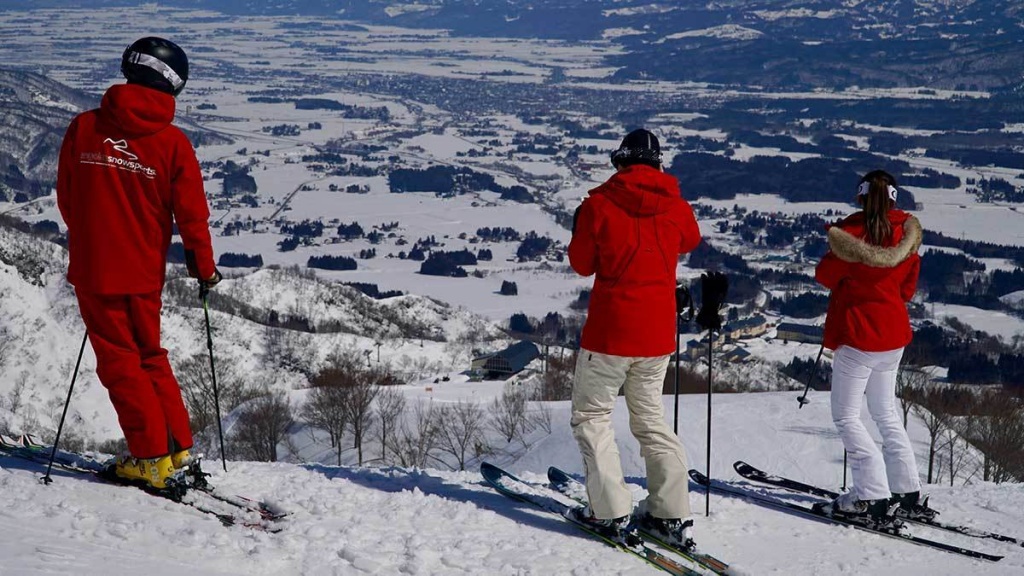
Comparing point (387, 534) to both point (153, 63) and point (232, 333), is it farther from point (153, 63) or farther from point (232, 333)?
point (232, 333)

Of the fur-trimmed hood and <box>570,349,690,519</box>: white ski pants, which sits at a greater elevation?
the fur-trimmed hood

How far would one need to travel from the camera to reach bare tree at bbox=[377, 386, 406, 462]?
23.2 metres

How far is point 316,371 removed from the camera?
4062 cm

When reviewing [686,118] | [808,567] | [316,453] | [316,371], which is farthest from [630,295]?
[686,118]

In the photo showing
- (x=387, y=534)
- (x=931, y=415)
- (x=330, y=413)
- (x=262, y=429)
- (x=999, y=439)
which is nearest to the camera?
(x=387, y=534)

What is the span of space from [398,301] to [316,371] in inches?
580

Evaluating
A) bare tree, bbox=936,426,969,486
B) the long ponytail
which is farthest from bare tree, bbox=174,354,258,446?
the long ponytail

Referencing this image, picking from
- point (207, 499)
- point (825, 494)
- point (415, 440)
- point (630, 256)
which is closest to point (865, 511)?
point (825, 494)

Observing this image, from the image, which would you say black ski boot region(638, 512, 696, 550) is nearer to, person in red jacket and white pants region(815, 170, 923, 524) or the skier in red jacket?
person in red jacket and white pants region(815, 170, 923, 524)

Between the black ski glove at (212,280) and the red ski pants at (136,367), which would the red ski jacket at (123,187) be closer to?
the red ski pants at (136,367)

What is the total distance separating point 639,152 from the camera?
184 inches

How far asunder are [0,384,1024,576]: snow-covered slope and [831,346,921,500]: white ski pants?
1.00 ft

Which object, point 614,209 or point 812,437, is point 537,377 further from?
point 614,209

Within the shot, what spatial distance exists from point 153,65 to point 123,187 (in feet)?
1.85
